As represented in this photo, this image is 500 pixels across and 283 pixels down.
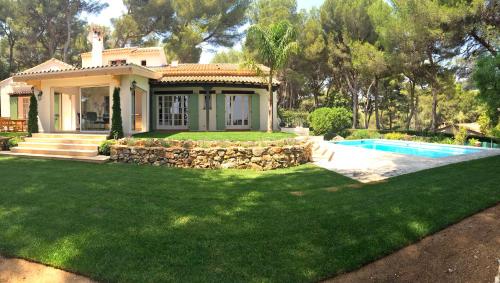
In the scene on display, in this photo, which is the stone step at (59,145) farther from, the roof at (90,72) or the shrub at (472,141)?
the shrub at (472,141)

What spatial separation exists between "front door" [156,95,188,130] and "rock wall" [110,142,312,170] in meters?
7.68

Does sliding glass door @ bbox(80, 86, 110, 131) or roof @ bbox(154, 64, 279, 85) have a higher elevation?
roof @ bbox(154, 64, 279, 85)

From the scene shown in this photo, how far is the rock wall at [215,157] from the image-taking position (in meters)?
11.5

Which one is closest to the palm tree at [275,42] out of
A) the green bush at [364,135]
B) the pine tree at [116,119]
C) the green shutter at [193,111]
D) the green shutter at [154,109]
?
the green shutter at [193,111]

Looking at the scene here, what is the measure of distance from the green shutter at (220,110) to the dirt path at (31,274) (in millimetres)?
15191

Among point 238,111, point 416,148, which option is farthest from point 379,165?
point 238,111

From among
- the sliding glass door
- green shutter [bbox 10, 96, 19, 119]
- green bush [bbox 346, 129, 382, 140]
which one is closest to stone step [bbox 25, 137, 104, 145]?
Answer: the sliding glass door

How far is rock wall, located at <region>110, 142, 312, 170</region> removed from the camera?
452 inches

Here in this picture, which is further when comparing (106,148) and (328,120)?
(328,120)

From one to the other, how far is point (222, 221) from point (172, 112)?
14.7 meters

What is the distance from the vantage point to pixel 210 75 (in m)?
20.2

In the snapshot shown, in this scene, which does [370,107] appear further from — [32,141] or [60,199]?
[60,199]

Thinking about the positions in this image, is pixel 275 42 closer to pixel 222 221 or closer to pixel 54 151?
pixel 54 151

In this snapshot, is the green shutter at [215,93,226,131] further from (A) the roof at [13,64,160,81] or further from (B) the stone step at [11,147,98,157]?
(B) the stone step at [11,147,98,157]
